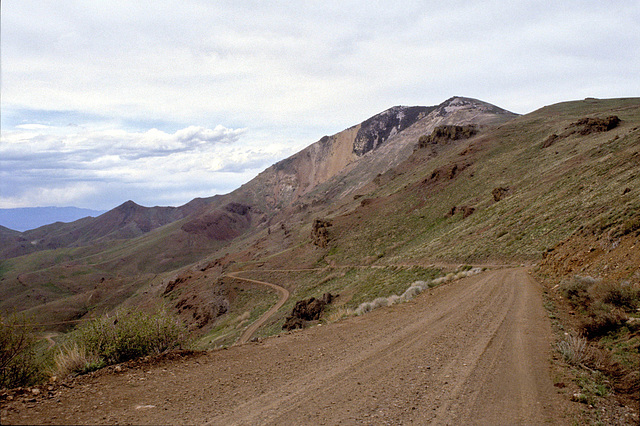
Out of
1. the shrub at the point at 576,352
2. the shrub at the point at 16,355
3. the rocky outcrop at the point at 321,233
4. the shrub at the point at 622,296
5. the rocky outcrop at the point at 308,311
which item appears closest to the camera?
the shrub at the point at 16,355

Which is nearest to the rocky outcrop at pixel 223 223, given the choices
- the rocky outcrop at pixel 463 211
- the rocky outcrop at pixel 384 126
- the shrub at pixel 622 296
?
the rocky outcrop at pixel 384 126

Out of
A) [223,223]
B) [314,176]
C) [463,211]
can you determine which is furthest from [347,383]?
[314,176]

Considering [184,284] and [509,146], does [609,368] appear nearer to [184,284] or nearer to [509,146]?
[509,146]

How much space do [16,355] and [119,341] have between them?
68.7 inches

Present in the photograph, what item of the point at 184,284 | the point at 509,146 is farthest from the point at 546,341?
the point at 184,284

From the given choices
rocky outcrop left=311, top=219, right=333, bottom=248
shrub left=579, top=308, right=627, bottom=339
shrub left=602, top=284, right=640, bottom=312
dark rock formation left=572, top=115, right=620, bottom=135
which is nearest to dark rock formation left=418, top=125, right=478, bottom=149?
dark rock formation left=572, top=115, right=620, bottom=135

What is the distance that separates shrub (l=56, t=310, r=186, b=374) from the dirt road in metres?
0.79

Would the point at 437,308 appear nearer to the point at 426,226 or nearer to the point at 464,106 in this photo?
the point at 426,226

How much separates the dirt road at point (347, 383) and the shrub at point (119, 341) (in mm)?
794

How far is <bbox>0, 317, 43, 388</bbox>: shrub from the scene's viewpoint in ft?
22.9

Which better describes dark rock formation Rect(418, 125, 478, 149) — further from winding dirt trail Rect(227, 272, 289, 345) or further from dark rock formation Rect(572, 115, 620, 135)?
winding dirt trail Rect(227, 272, 289, 345)

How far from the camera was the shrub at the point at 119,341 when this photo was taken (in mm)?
7418

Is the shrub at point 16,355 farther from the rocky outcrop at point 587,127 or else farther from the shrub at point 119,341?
the rocky outcrop at point 587,127

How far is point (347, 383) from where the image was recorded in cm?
693
